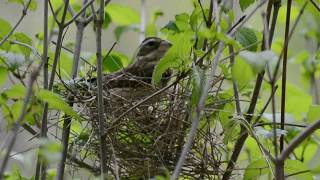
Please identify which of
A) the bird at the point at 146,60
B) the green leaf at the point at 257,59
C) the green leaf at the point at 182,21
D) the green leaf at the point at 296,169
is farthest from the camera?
the bird at the point at 146,60

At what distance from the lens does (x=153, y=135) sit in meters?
1.93

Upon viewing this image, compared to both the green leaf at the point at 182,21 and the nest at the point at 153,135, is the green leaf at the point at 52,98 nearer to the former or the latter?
the nest at the point at 153,135

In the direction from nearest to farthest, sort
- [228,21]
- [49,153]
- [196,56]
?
[49,153]
[228,21]
[196,56]

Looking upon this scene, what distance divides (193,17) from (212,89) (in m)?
0.25

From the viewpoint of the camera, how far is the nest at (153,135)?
1.93 m

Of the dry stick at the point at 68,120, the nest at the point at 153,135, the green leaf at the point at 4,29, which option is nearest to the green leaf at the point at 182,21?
the nest at the point at 153,135

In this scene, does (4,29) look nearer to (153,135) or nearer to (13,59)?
(13,59)

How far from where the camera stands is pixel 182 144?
196 centimetres

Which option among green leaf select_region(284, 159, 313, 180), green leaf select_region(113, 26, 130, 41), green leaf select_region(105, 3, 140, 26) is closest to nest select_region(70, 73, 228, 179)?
green leaf select_region(284, 159, 313, 180)

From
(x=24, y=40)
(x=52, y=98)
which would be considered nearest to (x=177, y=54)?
(x=52, y=98)

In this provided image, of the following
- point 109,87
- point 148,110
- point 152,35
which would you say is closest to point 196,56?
point 148,110

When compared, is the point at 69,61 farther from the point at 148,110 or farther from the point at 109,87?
the point at 148,110

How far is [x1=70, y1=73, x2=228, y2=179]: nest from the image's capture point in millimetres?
1930

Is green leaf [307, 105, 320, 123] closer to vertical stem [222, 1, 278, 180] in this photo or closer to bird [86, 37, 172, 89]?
vertical stem [222, 1, 278, 180]
